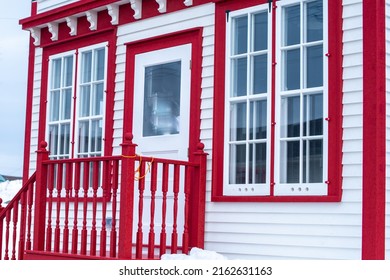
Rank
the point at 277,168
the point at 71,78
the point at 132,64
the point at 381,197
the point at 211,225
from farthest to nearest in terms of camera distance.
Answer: the point at 71,78 < the point at 132,64 < the point at 211,225 < the point at 277,168 < the point at 381,197

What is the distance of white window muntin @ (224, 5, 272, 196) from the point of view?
732 cm

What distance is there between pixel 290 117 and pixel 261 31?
1.01 m

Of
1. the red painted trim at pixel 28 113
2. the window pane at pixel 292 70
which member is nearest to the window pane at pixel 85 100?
the red painted trim at pixel 28 113

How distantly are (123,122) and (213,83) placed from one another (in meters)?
1.53

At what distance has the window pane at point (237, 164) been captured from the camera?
7.50 meters

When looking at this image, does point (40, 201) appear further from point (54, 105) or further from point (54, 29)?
point (54, 29)

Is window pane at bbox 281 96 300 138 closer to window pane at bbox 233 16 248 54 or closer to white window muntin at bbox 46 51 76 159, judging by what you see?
window pane at bbox 233 16 248 54

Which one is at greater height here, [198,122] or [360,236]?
[198,122]

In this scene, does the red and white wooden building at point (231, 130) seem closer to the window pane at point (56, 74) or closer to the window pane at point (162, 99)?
the window pane at point (162, 99)

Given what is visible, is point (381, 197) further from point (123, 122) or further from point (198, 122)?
point (123, 122)

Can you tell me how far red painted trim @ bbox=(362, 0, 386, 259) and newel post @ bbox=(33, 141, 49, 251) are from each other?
3.55m

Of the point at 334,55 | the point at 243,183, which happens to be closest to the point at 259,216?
the point at 243,183

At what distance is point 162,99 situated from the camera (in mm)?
8445

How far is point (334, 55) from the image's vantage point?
22.3 ft
